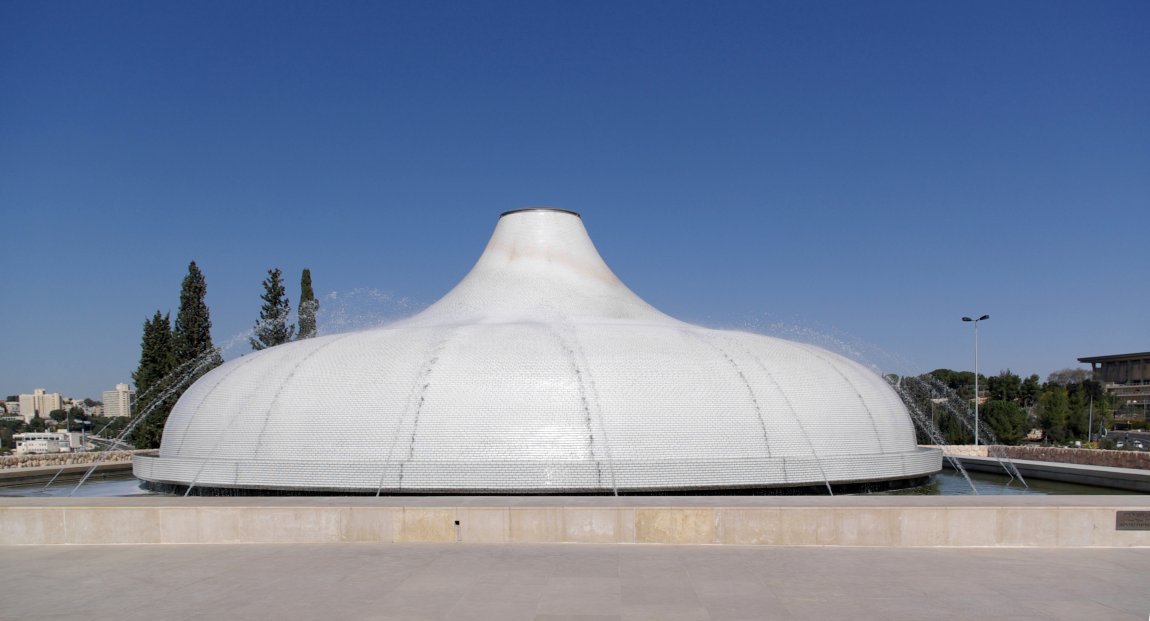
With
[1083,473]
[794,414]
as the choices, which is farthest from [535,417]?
[1083,473]

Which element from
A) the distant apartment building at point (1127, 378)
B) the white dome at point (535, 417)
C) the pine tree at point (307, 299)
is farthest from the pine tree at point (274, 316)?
the distant apartment building at point (1127, 378)

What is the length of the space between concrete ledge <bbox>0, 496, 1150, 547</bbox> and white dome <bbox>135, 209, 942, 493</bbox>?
4.28 meters

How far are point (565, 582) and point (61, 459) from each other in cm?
2236

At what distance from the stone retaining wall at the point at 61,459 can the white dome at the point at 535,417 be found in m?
8.48

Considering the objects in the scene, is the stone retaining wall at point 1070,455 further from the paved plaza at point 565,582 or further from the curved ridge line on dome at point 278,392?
the curved ridge line on dome at point 278,392

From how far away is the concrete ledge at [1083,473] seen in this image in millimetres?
18344

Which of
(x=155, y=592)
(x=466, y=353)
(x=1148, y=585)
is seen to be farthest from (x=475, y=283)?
(x=1148, y=585)

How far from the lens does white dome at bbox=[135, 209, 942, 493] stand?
47.3 feet

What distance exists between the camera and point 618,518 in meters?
9.69

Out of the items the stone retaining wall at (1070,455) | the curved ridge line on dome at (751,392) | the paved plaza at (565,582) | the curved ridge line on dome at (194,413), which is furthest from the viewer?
the stone retaining wall at (1070,455)

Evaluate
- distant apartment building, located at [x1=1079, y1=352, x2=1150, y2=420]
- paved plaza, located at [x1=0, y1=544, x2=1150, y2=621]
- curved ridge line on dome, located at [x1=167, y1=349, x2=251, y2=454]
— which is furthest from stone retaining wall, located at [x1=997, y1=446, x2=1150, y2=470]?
distant apartment building, located at [x1=1079, y1=352, x2=1150, y2=420]

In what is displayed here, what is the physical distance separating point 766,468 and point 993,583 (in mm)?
6857

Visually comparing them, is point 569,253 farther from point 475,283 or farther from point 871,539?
point 871,539

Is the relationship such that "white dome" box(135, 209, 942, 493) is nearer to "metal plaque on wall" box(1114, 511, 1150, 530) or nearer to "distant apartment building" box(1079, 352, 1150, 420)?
"metal plaque on wall" box(1114, 511, 1150, 530)
